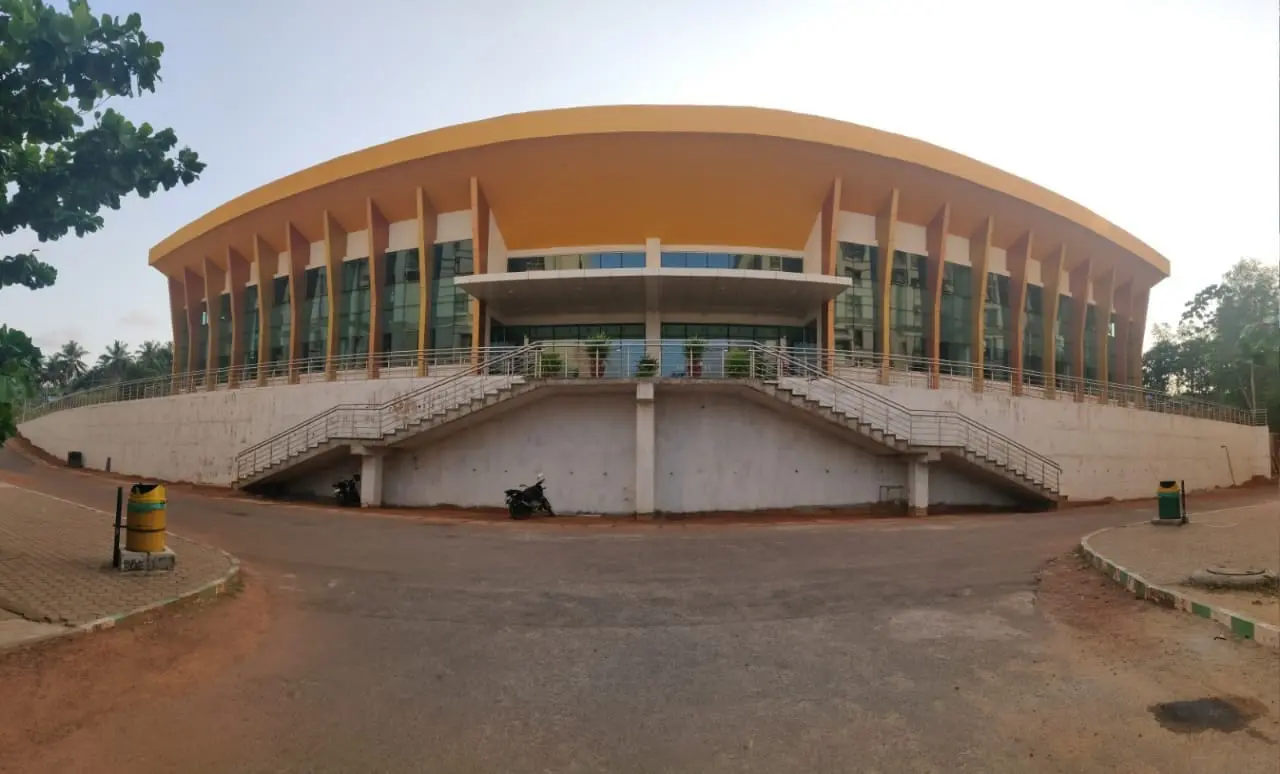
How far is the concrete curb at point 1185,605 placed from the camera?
6.19m

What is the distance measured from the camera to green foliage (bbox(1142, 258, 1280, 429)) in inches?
483

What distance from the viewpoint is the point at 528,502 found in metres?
18.2

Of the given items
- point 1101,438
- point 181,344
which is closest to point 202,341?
point 181,344

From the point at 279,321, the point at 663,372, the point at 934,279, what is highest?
the point at 934,279

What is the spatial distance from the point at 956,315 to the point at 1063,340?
27.7 ft

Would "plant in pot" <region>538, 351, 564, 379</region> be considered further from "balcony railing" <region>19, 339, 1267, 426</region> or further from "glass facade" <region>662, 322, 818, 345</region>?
"glass facade" <region>662, 322, 818, 345</region>

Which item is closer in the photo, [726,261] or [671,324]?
[671,324]

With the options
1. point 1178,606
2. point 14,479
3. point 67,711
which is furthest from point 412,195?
point 1178,606

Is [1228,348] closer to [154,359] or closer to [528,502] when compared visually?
[528,502]

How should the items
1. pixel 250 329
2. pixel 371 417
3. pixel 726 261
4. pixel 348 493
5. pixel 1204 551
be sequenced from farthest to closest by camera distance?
pixel 250 329
pixel 726 261
pixel 371 417
pixel 348 493
pixel 1204 551

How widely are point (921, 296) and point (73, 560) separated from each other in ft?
85.9

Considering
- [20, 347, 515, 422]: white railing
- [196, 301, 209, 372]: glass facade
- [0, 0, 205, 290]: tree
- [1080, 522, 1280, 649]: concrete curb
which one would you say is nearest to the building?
[20, 347, 515, 422]: white railing

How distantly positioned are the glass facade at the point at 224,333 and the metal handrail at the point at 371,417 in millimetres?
10794

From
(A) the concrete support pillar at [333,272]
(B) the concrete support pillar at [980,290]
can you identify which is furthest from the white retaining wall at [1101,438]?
(A) the concrete support pillar at [333,272]
